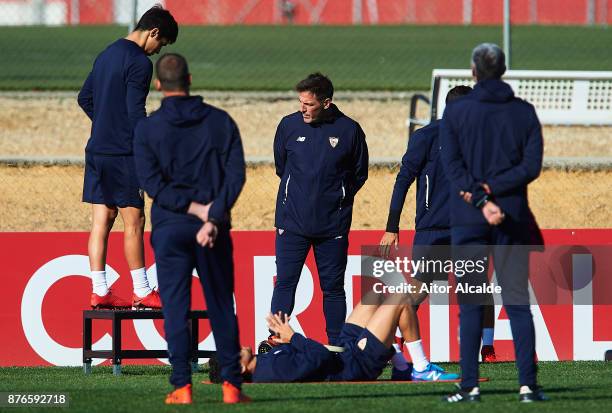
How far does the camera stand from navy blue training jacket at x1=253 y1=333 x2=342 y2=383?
8289mm

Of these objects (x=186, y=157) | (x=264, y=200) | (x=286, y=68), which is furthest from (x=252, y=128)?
(x=186, y=157)

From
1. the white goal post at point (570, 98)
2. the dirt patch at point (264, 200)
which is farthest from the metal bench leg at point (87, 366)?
the white goal post at point (570, 98)

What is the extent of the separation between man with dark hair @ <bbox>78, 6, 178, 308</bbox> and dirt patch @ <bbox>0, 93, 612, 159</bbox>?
572cm

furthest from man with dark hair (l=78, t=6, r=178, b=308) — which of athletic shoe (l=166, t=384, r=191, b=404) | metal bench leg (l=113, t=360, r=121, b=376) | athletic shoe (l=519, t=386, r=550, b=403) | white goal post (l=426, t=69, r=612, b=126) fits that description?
white goal post (l=426, t=69, r=612, b=126)


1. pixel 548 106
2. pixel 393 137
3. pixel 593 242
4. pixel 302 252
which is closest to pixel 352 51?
pixel 393 137

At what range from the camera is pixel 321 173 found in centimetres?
939

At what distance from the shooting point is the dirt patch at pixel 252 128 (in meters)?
15.1

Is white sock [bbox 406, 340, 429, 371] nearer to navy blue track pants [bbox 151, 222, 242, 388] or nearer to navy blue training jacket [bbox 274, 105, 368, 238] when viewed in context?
navy blue training jacket [bbox 274, 105, 368, 238]

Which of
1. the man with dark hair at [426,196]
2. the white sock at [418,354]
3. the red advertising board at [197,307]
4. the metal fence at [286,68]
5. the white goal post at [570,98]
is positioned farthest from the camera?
the white goal post at [570,98]

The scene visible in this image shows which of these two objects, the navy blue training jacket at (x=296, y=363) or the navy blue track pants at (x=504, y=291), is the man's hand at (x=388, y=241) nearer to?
the navy blue training jacket at (x=296, y=363)

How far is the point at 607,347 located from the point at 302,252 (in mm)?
3068

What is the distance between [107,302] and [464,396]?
128 inches

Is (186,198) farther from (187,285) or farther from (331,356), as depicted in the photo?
(331,356)

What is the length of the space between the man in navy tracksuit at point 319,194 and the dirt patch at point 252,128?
17.6 feet
